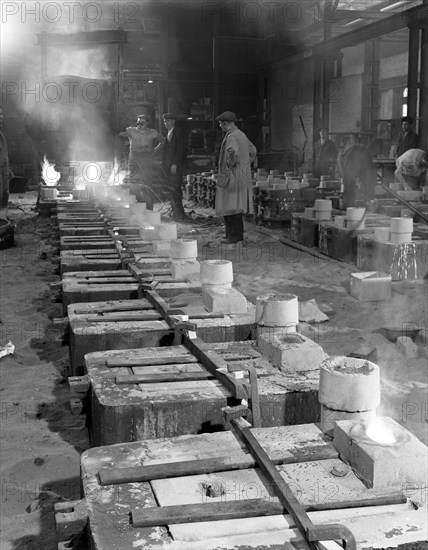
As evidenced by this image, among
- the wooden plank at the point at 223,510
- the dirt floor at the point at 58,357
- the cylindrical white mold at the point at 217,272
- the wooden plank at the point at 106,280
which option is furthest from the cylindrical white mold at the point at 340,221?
the wooden plank at the point at 223,510

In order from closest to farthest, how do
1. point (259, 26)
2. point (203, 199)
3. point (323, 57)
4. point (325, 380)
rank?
1. point (325, 380)
2. point (203, 199)
3. point (323, 57)
4. point (259, 26)

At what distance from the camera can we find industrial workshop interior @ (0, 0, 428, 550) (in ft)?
6.73

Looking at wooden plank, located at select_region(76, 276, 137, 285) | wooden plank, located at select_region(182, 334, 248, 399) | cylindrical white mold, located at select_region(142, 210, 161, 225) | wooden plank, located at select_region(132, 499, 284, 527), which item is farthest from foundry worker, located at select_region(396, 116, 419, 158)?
wooden plank, located at select_region(132, 499, 284, 527)

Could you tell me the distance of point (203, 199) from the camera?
680 inches

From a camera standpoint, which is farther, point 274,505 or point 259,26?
point 259,26

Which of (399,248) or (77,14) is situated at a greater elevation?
(77,14)

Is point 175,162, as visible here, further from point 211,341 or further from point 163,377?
point 163,377

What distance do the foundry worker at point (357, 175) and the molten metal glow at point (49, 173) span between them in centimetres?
835

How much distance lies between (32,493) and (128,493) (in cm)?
134

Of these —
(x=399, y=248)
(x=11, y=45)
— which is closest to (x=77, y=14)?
(x=11, y=45)

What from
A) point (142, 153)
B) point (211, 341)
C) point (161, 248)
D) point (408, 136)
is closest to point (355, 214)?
point (161, 248)

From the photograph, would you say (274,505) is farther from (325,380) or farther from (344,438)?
(325,380)

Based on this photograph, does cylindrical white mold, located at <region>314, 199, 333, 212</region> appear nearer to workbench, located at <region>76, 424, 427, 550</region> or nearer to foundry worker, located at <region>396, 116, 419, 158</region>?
foundry worker, located at <region>396, 116, 419, 158</region>

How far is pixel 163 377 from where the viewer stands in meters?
3.17
